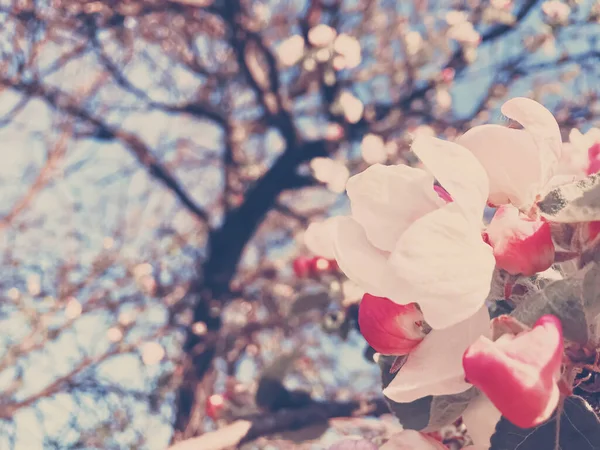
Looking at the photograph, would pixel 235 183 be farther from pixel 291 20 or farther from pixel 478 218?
pixel 478 218

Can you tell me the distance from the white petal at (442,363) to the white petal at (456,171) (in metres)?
0.06

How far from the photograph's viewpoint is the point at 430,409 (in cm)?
41

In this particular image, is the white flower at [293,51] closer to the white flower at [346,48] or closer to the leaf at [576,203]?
the white flower at [346,48]

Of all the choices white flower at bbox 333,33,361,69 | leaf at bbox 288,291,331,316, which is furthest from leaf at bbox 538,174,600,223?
white flower at bbox 333,33,361,69

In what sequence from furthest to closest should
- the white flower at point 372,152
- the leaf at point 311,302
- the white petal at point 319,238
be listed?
the white flower at point 372,152 < the leaf at point 311,302 < the white petal at point 319,238

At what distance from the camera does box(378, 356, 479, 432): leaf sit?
1.25 ft

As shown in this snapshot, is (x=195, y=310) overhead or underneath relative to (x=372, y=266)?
underneath

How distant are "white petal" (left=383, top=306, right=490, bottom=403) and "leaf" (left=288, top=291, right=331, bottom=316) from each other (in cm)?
83

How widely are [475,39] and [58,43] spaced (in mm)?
1749

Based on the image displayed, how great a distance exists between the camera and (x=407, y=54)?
2461 mm

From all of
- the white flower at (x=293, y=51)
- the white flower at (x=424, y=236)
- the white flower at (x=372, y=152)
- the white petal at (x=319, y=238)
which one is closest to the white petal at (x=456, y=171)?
the white flower at (x=424, y=236)

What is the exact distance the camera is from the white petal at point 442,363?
319mm

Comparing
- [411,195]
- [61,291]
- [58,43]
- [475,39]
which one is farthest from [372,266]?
[61,291]

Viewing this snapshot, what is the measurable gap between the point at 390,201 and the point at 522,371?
12 centimetres
